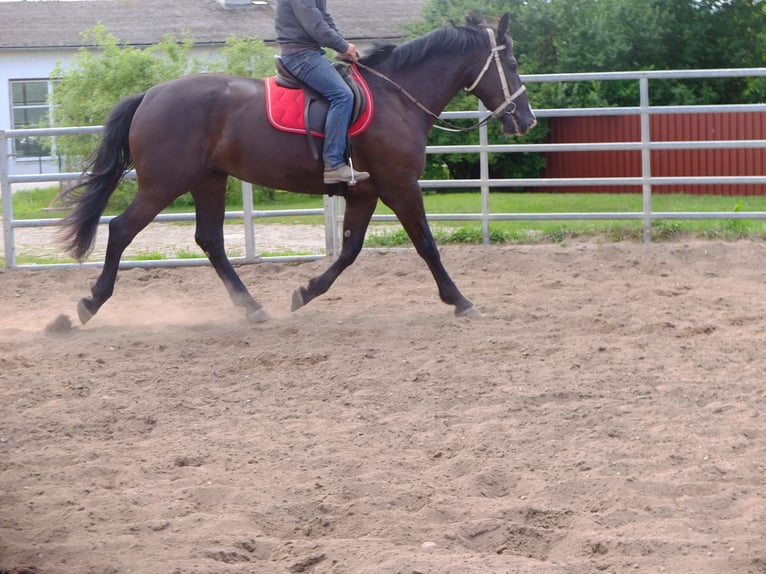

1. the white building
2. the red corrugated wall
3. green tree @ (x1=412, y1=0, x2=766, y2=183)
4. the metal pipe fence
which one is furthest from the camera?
the white building

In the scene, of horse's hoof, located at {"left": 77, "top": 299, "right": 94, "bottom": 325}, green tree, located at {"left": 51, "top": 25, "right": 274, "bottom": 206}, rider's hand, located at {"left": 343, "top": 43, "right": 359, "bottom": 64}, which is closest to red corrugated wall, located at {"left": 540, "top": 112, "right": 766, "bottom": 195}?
green tree, located at {"left": 51, "top": 25, "right": 274, "bottom": 206}

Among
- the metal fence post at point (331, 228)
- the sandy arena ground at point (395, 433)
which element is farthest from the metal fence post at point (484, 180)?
the sandy arena ground at point (395, 433)

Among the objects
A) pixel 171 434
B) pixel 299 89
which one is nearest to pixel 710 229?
pixel 299 89

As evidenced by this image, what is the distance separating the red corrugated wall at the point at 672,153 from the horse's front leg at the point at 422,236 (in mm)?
10325

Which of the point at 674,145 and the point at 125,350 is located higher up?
the point at 674,145

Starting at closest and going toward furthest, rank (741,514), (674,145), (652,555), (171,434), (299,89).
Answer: (652,555) < (741,514) < (171,434) < (299,89) < (674,145)

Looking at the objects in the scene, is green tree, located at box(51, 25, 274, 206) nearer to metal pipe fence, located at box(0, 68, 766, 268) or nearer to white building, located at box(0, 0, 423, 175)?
white building, located at box(0, 0, 423, 175)

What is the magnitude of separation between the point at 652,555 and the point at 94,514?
202 centimetres

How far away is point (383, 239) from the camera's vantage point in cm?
1110

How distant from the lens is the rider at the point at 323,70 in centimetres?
729

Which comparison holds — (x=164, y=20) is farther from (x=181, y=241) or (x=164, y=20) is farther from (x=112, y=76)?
(x=181, y=241)

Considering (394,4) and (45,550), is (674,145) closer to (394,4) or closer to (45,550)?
(45,550)

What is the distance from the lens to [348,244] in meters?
7.96

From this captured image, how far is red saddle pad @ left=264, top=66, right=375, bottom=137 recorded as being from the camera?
24.6 feet
